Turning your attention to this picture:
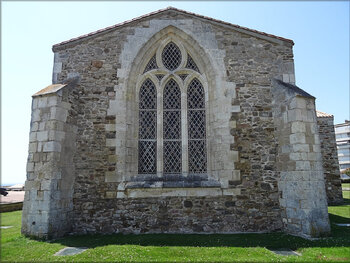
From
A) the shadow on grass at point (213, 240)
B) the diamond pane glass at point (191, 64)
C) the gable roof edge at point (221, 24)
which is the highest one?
the gable roof edge at point (221, 24)

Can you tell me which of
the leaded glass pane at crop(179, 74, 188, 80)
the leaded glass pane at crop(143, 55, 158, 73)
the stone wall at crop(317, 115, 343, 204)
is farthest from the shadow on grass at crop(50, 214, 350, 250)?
the stone wall at crop(317, 115, 343, 204)

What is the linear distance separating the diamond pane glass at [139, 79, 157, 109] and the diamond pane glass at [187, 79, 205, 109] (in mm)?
1077

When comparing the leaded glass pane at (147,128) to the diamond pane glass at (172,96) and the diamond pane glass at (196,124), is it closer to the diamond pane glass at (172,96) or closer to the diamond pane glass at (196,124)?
the diamond pane glass at (172,96)

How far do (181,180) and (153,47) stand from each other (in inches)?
165

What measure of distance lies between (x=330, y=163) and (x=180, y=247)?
958 cm

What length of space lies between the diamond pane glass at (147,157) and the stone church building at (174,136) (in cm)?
3

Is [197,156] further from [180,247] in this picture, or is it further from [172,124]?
[180,247]

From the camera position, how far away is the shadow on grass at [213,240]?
17.3 ft

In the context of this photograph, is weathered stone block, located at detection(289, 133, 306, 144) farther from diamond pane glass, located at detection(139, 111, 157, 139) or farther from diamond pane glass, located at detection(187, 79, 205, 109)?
diamond pane glass, located at detection(139, 111, 157, 139)

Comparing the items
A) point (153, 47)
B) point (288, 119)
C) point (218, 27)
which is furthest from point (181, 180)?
point (218, 27)

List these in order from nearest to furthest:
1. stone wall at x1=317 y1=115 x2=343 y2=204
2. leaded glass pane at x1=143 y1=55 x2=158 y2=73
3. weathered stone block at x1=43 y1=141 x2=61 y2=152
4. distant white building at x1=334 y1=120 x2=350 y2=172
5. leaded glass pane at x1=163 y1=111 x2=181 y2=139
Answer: weathered stone block at x1=43 y1=141 x2=61 y2=152
leaded glass pane at x1=163 y1=111 x2=181 y2=139
leaded glass pane at x1=143 y1=55 x2=158 y2=73
stone wall at x1=317 y1=115 x2=343 y2=204
distant white building at x1=334 y1=120 x2=350 y2=172

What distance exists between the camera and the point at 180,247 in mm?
5168

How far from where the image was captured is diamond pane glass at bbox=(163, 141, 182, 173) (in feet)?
23.0

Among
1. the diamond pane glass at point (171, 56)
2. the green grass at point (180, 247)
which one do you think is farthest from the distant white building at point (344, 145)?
the diamond pane glass at point (171, 56)
